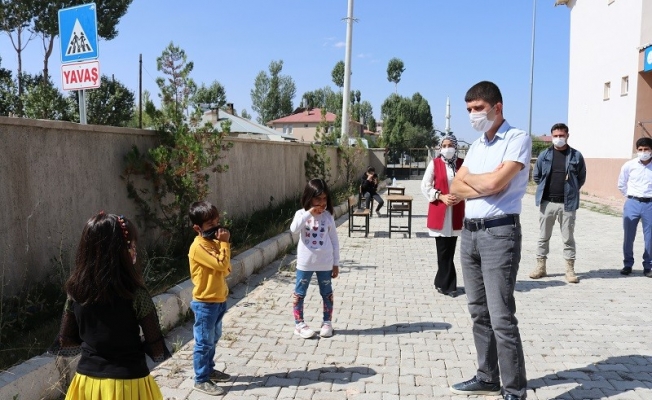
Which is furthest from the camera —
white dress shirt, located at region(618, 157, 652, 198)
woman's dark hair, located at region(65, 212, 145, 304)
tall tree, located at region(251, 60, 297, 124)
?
tall tree, located at region(251, 60, 297, 124)

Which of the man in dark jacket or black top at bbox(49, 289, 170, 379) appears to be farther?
the man in dark jacket

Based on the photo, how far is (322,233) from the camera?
16.2ft

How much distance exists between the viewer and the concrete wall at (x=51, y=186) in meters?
4.41

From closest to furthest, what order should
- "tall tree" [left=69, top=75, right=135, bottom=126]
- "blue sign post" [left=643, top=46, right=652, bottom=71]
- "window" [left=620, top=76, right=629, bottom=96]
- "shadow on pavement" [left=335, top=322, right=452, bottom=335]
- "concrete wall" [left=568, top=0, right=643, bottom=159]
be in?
"shadow on pavement" [left=335, top=322, right=452, bottom=335]
"blue sign post" [left=643, top=46, right=652, bottom=71]
"concrete wall" [left=568, top=0, right=643, bottom=159]
"window" [left=620, top=76, right=629, bottom=96]
"tall tree" [left=69, top=75, right=135, bottom=126]

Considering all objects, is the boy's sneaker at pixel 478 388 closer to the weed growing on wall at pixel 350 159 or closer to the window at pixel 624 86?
the weed growing on wall at pixel 350 159

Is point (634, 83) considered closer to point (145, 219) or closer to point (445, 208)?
point (445, 208)

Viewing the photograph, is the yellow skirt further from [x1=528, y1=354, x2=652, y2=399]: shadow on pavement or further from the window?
the window

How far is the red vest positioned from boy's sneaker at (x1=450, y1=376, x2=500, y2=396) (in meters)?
Result: 2.82

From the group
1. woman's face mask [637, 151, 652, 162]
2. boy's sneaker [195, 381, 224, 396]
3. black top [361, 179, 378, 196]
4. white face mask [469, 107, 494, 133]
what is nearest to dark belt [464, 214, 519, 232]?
white face mask [469, 107, 494, 133]

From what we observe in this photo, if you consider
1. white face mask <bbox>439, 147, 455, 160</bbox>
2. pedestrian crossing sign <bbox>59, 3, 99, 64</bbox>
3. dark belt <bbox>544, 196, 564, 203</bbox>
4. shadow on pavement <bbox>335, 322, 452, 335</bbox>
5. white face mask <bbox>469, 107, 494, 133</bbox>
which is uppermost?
pedestrian crossing sign <bbox>59, 3, 99, 64</bbox>

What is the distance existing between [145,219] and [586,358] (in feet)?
16.5

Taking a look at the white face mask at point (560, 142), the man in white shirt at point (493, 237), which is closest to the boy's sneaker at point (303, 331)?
the man in white shirt at point (493, 237)

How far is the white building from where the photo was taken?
18.0 metres


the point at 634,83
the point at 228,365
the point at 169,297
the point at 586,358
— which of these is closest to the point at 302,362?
the point at 228,365
